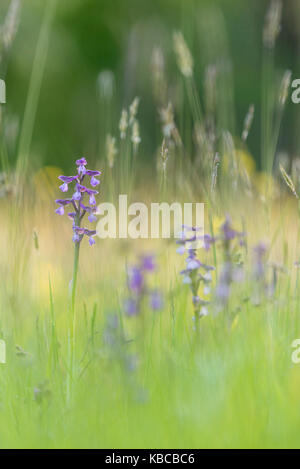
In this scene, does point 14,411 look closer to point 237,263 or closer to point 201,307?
point 201,307

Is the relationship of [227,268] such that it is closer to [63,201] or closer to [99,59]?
[63,201]

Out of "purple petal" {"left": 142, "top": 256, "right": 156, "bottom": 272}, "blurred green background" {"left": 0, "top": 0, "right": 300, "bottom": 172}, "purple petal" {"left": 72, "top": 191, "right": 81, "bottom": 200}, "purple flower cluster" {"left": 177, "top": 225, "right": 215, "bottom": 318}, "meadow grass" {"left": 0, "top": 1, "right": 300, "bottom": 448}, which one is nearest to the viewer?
"meadow grass" {"left": 0, "top": 1, "right": 300, "bottom": 448}

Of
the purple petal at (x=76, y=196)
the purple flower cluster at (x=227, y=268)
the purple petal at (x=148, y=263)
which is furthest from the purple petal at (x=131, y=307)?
the purple petal at (x=76, y=196)

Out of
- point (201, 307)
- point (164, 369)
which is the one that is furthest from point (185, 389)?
point (201, 307)

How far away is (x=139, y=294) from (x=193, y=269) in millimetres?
175

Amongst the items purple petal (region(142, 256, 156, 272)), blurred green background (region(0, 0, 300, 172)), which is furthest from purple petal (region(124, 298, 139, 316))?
blurred green background (region(0, 0, 300, 172))

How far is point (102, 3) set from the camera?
367 inches

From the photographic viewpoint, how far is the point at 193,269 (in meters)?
1.85

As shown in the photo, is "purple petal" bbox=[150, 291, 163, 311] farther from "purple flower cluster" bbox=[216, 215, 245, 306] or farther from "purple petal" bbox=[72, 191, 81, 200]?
"purple petal" bbox=[72, 191, 81, 200]

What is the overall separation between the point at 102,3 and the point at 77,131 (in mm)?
2088

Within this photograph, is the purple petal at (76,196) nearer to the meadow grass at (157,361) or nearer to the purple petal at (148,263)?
the meadow grass at (157,361)

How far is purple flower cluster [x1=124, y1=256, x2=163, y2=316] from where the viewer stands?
1.83 metres

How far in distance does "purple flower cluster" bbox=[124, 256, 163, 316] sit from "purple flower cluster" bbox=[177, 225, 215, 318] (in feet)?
0.35

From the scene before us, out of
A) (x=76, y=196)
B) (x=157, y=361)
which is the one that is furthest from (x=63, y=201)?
(x=157, y=361)
